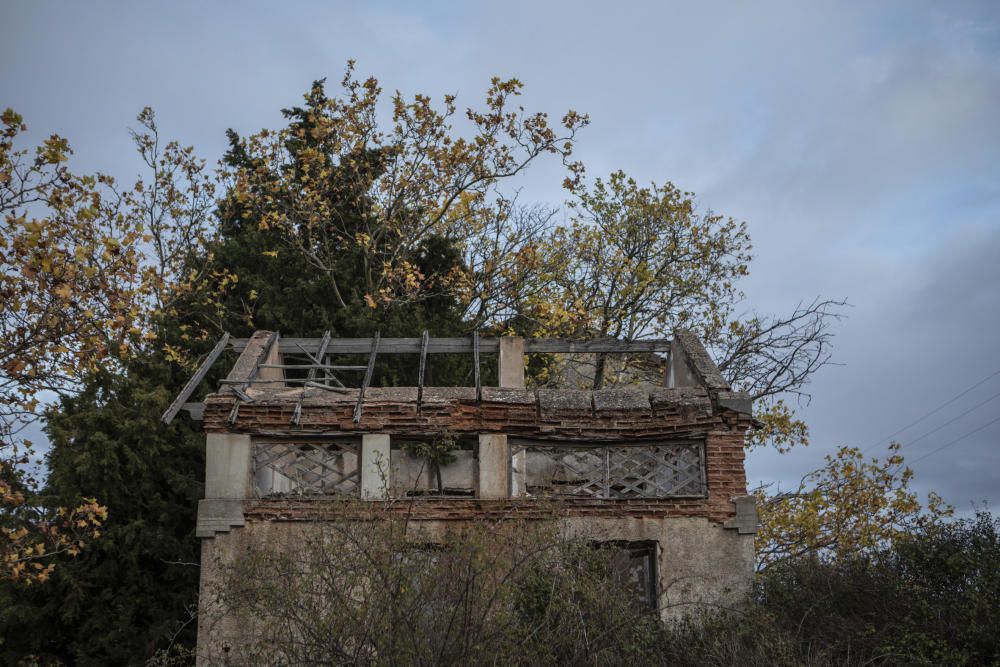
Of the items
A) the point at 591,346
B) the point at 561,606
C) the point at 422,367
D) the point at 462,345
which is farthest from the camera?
the point at 591,346

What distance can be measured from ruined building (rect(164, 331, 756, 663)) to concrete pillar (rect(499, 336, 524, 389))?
2.51 m

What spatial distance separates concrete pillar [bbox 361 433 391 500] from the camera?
11258mm

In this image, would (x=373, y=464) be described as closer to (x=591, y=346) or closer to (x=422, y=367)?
(x=422, y=367)

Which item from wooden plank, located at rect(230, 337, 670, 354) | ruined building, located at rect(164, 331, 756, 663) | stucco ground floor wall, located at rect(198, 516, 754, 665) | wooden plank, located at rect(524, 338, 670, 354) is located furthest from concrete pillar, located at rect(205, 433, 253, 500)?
wooden plank, located at rect(524, 338, 670, 354)

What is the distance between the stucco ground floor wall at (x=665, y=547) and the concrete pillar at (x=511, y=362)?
3.57 metres

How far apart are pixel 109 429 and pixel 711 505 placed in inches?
384

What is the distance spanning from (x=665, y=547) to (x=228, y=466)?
5455 mm

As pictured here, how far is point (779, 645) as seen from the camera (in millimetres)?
9406

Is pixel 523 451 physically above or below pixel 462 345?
below

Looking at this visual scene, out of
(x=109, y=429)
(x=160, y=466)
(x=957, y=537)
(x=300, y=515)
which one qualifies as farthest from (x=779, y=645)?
(x=109, y=429)

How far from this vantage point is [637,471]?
1173 centimetres

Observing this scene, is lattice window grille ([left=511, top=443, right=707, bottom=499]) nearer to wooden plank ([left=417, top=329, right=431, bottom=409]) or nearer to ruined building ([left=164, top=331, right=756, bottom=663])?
ruined building ([left=164, top=331, right=756, bottom=663])

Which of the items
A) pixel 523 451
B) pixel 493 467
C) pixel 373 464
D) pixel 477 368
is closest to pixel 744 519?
pixel 523 451

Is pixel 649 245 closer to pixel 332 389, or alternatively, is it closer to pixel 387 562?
pixel 332 389
